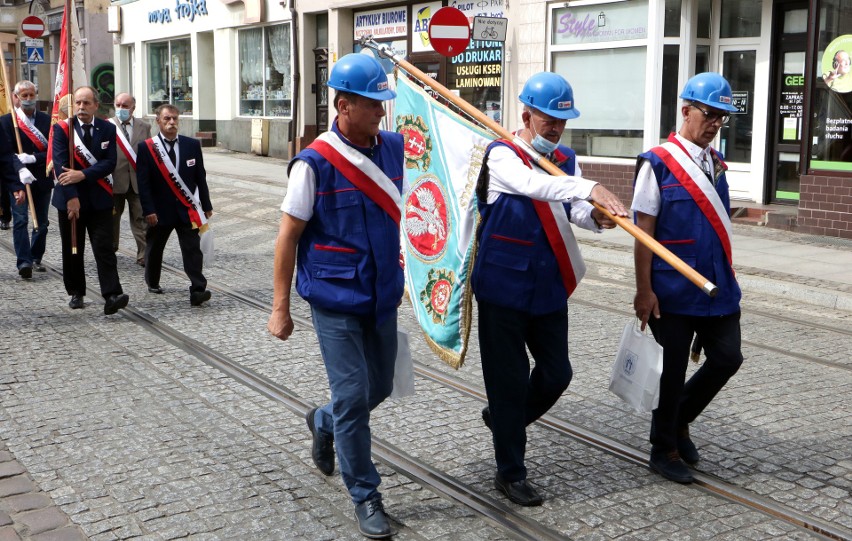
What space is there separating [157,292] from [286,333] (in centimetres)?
558

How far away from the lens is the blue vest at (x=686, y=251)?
4559 mm

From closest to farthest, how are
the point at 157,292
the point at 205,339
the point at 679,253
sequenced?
the point at 679,253 → the point at 205,339 → the point at 157,292

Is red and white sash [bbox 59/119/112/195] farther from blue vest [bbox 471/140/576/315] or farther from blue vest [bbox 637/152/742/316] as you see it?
blue vest [bbox 637/152/742/316]

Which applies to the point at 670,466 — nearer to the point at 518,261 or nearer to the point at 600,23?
the point at 518,261

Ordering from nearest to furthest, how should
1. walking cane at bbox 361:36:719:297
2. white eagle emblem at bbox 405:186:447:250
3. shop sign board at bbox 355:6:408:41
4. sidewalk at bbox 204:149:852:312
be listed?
walking cane at bbox 361:36:719:297
white eagle emblem at bbox 405:186:447:250
sidewalk at bbox 204:149:852:312
shop sign board at bbox 355:6:408:41

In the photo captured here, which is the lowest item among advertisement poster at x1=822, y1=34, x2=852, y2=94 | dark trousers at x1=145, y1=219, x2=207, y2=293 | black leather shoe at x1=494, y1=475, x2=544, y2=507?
black leather shoe at x1=494, y1=475, x2=544, y2=507

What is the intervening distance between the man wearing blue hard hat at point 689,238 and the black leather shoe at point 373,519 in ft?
4.66

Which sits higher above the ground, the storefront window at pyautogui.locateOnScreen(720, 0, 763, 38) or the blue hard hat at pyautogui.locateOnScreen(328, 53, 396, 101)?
the storefront window at pyautogui.locateOnScreen(720, 0, 763, 38)

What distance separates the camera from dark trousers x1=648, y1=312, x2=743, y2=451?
4695 mm

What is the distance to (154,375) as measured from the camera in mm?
6668

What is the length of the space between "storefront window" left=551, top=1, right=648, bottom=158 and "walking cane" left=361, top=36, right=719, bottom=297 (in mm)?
11674

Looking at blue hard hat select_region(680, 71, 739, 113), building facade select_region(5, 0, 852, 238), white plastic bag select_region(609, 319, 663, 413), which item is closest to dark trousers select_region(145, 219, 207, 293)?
white plastic bag select_region(609, 319, 663, 413)

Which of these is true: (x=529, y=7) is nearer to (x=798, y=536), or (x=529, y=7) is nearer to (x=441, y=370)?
(x=441, y=370)

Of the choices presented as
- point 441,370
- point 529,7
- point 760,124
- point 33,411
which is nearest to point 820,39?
point 760,124
